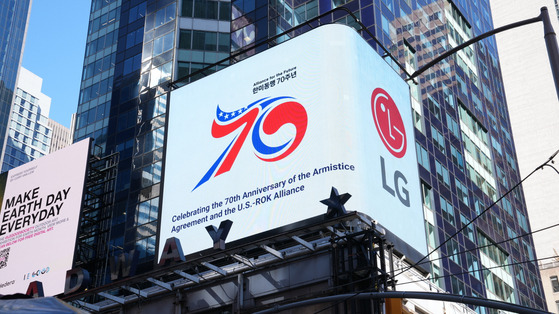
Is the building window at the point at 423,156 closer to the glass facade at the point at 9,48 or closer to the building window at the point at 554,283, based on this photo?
the building window at the point at 554,283

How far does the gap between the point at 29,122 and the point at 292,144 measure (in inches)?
6503

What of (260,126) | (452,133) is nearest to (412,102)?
(452,133)

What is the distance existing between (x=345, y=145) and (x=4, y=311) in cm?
2569

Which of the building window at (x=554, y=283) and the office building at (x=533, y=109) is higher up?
the office building at (x=533, y=109)

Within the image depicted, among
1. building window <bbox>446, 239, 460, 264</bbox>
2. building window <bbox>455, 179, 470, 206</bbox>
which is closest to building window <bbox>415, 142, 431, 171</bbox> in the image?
building window <bbox>455, 179, 470, 206</bbox>

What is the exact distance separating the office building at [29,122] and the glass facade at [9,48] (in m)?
14.5

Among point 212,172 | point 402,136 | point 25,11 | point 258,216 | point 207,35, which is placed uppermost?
point 25,11

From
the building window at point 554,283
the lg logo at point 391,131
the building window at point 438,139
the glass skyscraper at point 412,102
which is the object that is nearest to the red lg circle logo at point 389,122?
the lg logo at point 391,131

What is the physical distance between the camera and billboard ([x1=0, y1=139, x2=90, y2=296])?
43.2 m

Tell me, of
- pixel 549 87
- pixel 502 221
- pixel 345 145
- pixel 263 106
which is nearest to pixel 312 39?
pixel 263 106

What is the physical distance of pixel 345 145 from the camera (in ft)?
110

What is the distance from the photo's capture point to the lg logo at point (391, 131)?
35.7 m

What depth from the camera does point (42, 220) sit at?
4497 centimetres

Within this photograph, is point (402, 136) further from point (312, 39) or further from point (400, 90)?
point (312, 39)
